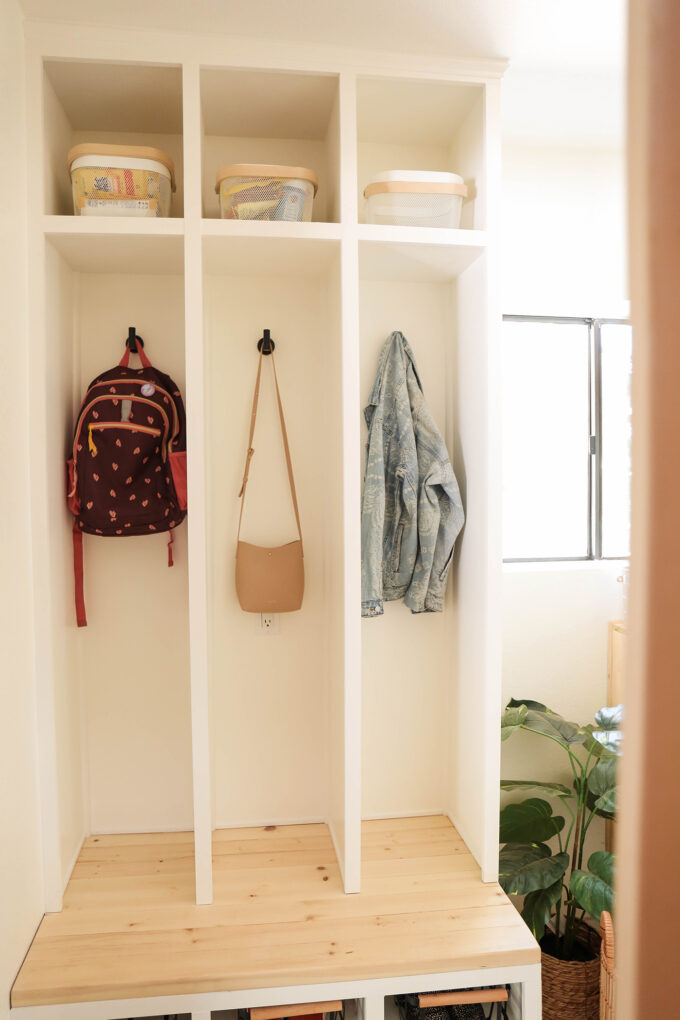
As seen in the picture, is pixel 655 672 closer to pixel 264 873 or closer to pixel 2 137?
pixel 2 137

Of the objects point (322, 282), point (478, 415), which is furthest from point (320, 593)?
point (322, 282)

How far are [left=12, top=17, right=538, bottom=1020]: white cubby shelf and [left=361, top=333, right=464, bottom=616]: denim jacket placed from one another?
86 mm

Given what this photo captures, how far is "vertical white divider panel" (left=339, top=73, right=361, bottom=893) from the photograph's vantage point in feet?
6.14

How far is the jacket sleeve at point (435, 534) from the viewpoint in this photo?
210 cm

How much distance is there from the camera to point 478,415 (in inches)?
80.2

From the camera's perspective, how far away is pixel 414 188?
1.93 m

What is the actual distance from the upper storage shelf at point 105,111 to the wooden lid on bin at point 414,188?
60 centimetres

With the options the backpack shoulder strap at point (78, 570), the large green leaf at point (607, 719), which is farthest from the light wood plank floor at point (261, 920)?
the backpack shoulder strap at point (78, 570)

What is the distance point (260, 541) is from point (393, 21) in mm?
1464

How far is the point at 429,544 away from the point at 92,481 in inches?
39.1

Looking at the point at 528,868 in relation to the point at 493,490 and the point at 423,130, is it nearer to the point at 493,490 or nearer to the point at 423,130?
the point at 493,490

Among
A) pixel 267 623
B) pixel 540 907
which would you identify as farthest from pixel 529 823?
pixel 267 623

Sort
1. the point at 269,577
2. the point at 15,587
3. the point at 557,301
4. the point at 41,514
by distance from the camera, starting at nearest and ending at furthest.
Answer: the point at 15,587 → the point at 41,514 → the point at 269,577 → the point at 557,301

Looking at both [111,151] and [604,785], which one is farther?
[604,785]
